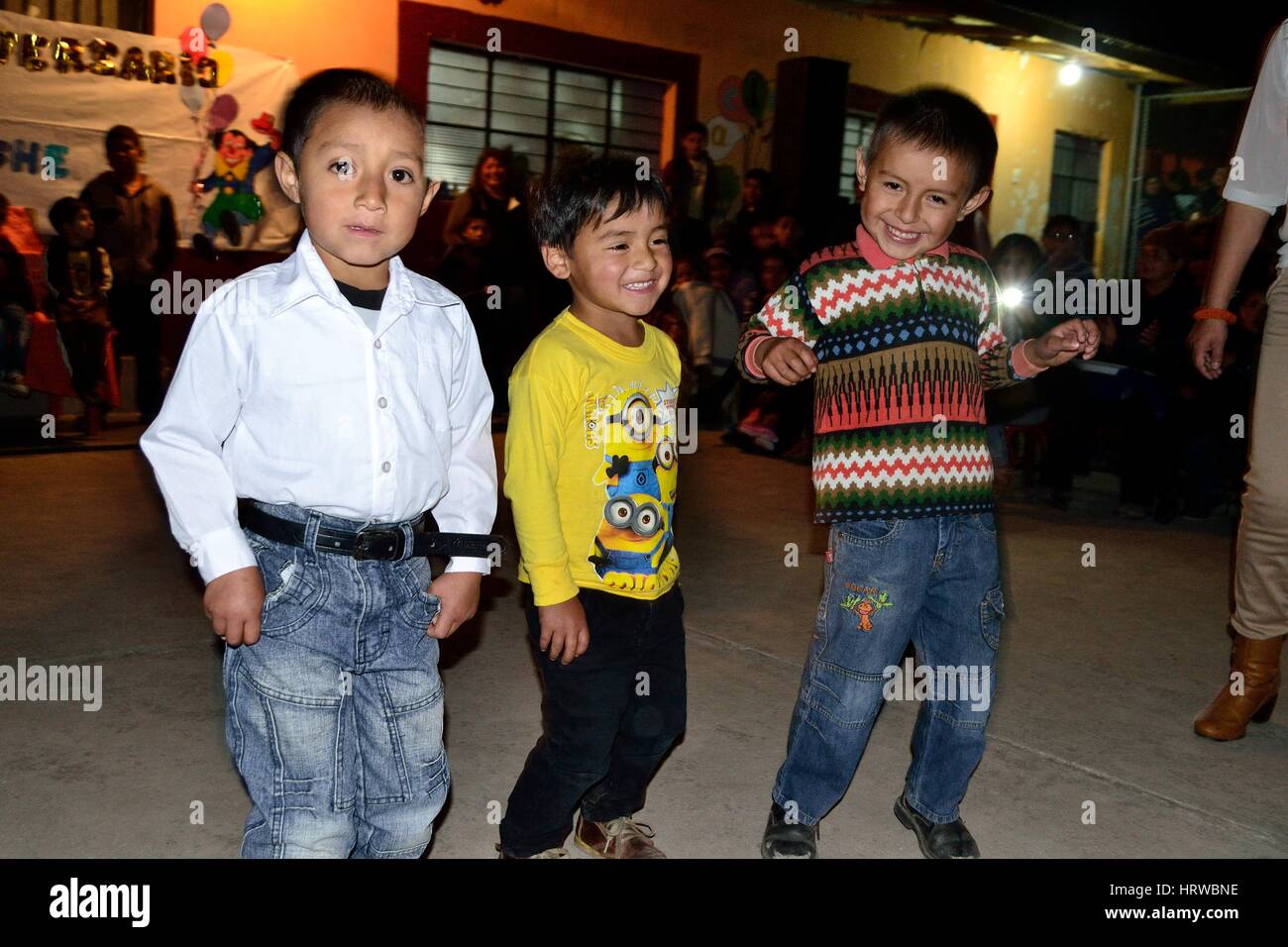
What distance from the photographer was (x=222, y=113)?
879cm

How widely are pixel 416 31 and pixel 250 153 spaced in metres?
1.69

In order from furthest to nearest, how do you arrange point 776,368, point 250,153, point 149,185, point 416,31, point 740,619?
point 416,31 < point 250,153 < point 149,185 < point 740,619 < point 776,368

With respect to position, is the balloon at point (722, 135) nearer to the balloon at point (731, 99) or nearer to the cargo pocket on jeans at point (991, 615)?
the balloon at point (731, 99)

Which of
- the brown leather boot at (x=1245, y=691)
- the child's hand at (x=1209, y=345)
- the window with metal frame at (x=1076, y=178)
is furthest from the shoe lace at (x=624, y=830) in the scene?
the window with metal frame at (x=1076, y=178)

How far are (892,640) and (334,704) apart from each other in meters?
1.05

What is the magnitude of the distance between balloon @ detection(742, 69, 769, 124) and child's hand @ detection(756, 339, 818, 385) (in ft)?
33.0

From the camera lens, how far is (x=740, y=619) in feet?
14.1

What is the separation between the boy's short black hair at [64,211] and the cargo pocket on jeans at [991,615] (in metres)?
7.03

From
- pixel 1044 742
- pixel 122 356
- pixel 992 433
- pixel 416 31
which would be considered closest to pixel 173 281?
pixel 122 356

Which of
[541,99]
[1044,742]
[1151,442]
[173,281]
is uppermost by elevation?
[541,99]

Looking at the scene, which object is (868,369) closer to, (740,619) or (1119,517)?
(740,619)

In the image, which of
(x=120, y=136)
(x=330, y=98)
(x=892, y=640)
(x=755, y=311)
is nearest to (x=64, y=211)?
(x=120, y=136)

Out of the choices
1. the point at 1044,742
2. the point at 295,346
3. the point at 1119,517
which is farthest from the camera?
the point at 1119,517

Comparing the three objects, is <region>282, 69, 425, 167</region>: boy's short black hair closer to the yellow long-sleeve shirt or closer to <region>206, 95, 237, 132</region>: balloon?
the yellow long-sleeve shirt
